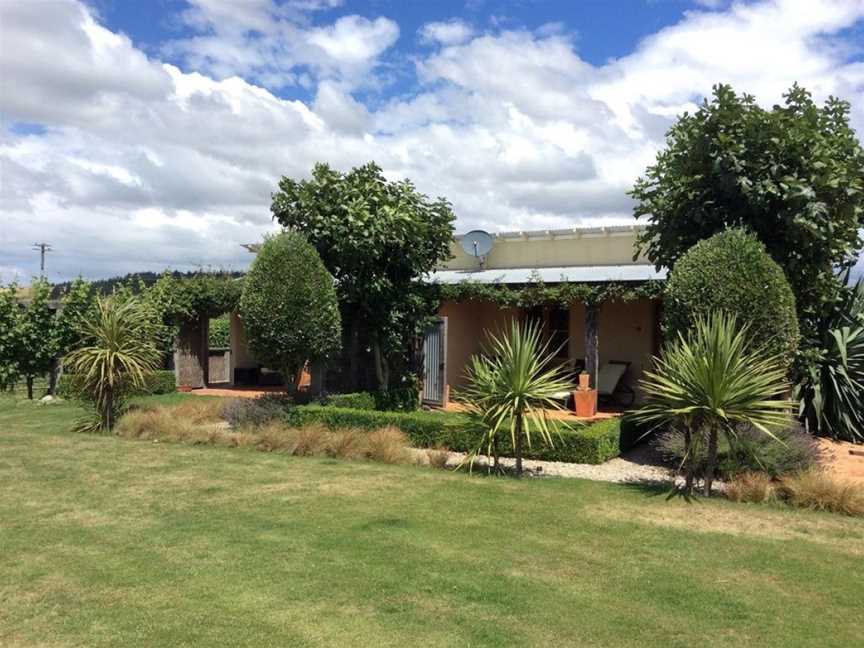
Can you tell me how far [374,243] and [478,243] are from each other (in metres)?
6.27

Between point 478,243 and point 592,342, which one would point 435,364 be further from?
point 478,243

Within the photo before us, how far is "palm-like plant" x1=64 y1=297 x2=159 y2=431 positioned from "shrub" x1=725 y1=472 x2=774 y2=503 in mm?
9517

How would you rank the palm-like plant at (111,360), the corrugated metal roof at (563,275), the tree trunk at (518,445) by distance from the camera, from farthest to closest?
the corrugated metal roof at (563,275), the palm-like plant at (111,360), the tree trunk at (518,445)

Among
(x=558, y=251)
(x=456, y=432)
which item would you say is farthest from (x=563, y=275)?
(x=456, y=432)

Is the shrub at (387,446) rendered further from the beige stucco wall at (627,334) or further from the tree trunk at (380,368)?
the beige stucco wall at (627,334)

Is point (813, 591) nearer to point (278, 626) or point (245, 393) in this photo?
point (278, 626)

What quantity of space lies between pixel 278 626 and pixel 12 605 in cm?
181

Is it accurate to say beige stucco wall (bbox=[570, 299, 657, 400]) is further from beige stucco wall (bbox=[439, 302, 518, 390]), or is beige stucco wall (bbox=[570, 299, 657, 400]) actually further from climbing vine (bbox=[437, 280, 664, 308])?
climbing vine (bbox=[437, 280, 664, 308])

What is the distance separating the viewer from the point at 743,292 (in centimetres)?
900

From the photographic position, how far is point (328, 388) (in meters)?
14.4

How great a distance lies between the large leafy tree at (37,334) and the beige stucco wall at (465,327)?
9.49 metres

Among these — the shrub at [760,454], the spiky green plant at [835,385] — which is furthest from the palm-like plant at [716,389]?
the spiky green plant at [835,385]

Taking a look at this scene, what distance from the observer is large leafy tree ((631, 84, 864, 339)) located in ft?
32.4

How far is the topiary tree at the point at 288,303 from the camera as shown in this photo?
11875mm
